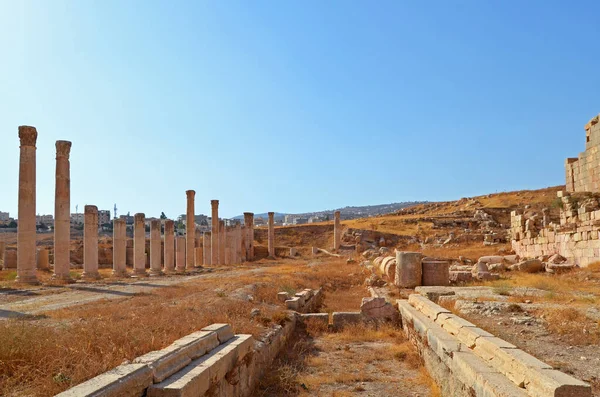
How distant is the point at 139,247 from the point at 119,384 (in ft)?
88.0

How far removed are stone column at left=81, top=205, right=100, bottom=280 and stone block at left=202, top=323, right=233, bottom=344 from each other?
708 inches

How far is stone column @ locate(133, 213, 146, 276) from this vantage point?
2950 centimetres

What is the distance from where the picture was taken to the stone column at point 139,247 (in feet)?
96.8

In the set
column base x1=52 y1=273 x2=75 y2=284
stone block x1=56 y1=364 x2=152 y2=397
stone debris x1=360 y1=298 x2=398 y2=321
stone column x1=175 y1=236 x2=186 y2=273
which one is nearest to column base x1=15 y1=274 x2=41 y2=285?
column base x1=52 y1=273 x2=75 y2=284

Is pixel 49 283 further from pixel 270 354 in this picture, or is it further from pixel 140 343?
pixel 140 343

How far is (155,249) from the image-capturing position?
32.7 metres

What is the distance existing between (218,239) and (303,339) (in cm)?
2998

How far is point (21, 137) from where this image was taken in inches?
798

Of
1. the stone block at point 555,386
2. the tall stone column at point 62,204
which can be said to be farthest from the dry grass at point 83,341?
the tall stone column at point 62,204

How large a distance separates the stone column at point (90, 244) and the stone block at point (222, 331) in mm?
17984

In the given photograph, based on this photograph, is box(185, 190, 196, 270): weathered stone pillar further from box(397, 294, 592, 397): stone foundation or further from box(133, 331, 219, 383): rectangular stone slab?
box(133, 331, 219, 383): rectangular stone slab

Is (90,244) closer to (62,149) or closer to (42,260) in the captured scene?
(62,149)

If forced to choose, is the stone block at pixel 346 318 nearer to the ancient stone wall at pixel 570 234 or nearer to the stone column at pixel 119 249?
the ancient stone wall at pixel 570 234

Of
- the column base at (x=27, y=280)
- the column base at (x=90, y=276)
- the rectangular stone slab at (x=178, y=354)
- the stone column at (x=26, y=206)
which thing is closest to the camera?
the rectangular stone slab at (x=178, y=354)
